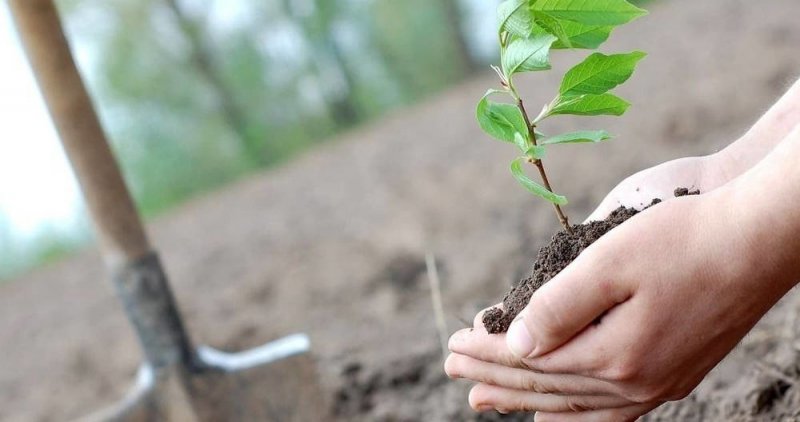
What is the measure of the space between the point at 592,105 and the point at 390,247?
2.35 meters

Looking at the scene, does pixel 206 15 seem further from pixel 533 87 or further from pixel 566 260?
pixel 566 260

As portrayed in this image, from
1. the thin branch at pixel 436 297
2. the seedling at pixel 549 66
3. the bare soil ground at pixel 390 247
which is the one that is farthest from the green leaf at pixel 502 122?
the bare soil ground at pixel 390 247

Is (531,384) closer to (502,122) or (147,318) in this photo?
(502,122)

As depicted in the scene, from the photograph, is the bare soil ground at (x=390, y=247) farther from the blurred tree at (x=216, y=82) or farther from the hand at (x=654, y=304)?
the blurred tree at (x=216, y=82)

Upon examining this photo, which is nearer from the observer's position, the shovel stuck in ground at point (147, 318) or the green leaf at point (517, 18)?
the green leaf at point (517, 18)

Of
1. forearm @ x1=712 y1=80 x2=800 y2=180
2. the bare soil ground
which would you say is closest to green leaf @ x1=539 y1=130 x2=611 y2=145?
forearm @ x1=712 y1=80 x2=800 y2=180

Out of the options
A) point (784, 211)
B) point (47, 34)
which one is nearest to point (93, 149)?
point (47, 34)

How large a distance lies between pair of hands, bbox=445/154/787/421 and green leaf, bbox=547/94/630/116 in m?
0.15

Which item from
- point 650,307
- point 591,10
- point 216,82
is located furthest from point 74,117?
point 216,82

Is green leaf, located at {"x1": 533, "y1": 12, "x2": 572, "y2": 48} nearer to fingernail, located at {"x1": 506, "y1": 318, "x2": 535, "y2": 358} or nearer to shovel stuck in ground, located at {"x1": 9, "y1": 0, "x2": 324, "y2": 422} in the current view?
fingernail, located at {"x1": 506, "y1": 318, "x2": 535, "y2": 358}

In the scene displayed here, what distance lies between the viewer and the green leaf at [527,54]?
90 centimetres

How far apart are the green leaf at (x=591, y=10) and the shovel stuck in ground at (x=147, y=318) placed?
1.26 m

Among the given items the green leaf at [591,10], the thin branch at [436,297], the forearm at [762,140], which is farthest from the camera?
the thin branch at [436,297]

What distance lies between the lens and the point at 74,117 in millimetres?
1926
